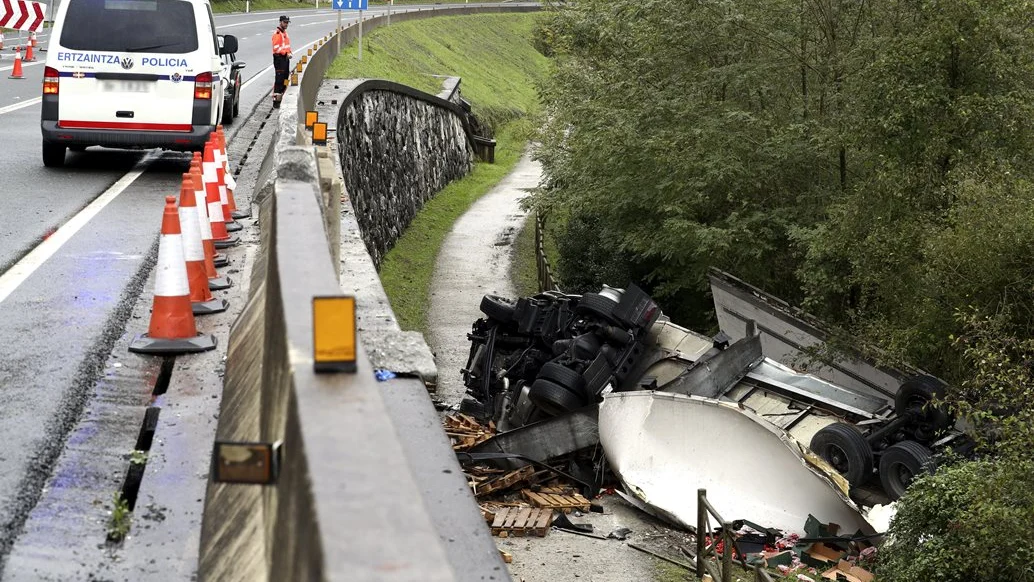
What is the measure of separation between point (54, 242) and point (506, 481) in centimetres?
832

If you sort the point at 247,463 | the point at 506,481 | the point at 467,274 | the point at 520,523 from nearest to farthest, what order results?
the point at 247,463, the point at 520,523, the point at 506,481, the point at 467,274

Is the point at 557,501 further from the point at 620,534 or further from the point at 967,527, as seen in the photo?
the point at 967,527

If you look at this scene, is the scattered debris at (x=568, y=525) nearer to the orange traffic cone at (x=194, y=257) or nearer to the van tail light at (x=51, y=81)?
the van tail light at (x=51, y=81)

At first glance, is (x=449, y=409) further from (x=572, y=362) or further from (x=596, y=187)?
(x=596, y=187)

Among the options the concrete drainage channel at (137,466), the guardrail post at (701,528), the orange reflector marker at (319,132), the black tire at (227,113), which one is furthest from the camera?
the black tire at (227,113)

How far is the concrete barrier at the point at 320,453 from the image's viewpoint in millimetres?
2527

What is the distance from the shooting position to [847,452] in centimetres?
1692

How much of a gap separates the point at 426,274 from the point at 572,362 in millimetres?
13832

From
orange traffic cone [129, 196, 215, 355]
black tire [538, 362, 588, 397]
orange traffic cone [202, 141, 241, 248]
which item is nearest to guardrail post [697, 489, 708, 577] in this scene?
black tire [538, 362, 588, 397]

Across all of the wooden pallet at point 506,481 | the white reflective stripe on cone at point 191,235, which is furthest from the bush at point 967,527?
the white reflective stripe on cone at point 191,235

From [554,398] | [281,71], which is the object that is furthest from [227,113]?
[554,398]

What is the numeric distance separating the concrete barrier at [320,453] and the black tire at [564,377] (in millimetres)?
11033

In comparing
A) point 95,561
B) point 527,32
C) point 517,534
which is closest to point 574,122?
point 517,534

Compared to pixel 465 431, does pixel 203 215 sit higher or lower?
higher
